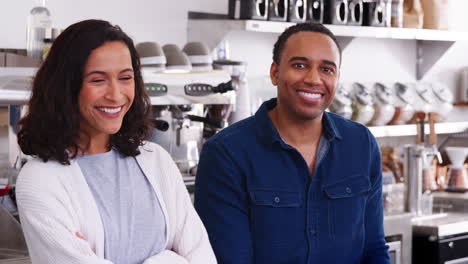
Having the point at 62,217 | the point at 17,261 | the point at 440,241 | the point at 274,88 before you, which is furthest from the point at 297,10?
the point at 62,217

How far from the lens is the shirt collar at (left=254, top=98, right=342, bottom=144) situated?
85.3 inches

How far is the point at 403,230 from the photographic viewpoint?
3629mm

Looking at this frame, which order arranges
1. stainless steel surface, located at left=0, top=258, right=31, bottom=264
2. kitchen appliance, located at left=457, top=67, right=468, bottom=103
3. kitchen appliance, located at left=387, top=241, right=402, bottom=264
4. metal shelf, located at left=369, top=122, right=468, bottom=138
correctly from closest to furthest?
stainless steel surface, located at left=0, top=258, right=31, bottom=264 < kitchen appliance, located at left=387, top=241, right=402, bottom=264 < metal shelf, located at left=369, top=122, right=468, bottom=138 < kitchen appliance, located at left=457, top=67, right=468, bottom=103

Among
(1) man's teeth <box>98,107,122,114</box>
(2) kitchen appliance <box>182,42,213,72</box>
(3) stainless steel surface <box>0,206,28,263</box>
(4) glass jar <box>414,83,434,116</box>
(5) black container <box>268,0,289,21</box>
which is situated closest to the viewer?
(1) man's teeth <box>98,107,122,114</box>

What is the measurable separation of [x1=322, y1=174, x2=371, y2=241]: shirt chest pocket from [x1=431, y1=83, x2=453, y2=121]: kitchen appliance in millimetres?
2564

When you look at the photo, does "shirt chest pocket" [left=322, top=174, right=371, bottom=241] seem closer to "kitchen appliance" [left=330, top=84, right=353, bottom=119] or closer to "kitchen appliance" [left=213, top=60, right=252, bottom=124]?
"kitchen appliance" [left=213, top=60, right=252, bottom=124]

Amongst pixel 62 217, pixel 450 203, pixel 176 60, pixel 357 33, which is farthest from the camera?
pixel 450 203

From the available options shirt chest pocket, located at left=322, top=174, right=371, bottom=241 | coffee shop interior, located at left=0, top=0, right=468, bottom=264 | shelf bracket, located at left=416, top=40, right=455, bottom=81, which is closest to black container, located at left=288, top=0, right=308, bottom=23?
coffee shop interior, located at left=0, top=0, right=468, bottom=264

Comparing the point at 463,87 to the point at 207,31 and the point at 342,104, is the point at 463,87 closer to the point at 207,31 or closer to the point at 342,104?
the point at 342,104

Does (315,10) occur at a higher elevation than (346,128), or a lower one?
higher

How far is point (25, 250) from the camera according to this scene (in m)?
2.41

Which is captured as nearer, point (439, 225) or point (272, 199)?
point (272, 199)

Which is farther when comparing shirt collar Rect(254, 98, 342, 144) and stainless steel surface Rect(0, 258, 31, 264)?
stainless steel surface Rect(0, 258, 31, 264)

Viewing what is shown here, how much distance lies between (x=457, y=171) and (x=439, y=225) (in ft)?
2.88
